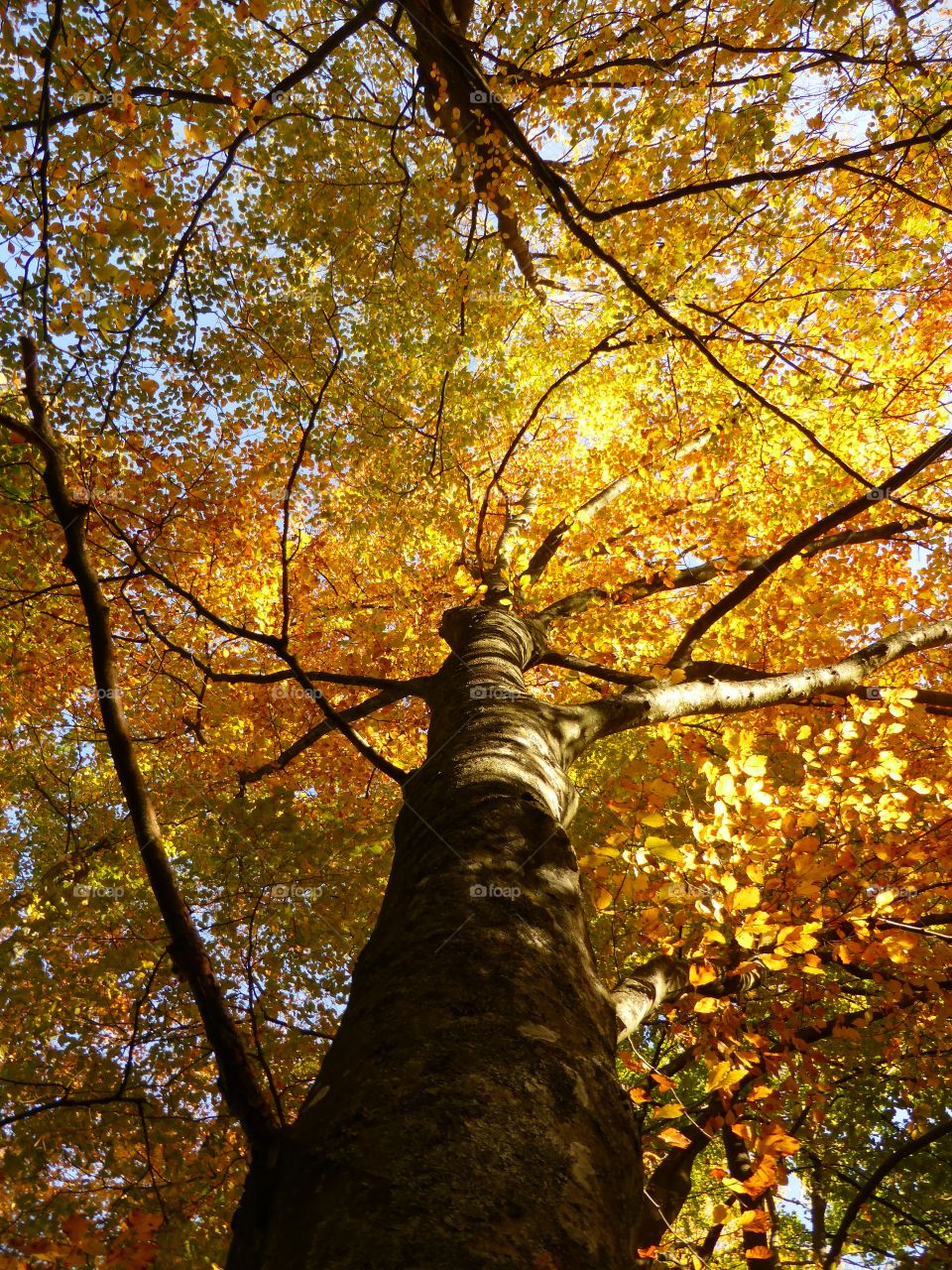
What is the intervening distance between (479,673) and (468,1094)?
3.15 metres

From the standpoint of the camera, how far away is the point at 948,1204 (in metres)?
8.01

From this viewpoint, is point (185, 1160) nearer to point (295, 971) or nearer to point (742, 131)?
point (295, 971)

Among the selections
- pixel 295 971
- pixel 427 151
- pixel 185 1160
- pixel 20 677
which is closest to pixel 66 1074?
pixel 185 1160

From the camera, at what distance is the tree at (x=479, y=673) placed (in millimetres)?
1978

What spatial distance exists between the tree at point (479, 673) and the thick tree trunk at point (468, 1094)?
0.4 inches

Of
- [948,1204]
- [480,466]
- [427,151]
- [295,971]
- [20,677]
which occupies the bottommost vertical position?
[948,1204]

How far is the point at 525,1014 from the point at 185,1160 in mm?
4688

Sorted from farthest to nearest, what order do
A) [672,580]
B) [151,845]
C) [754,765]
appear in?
1. [672,580]
2. [754,765]
3. [151,845]

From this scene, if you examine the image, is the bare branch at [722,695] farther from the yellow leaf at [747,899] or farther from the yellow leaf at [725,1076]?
the yellow leaf at [725,1076]

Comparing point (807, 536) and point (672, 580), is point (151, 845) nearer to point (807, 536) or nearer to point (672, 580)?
point (807, 536)

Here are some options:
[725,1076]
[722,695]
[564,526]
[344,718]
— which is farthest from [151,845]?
[564,526]

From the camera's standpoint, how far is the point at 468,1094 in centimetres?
150

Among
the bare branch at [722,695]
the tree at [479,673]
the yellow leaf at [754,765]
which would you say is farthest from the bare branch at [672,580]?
the yellow leaf at [754,765]

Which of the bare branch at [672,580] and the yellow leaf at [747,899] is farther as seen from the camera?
the bare branch at [672,580]
